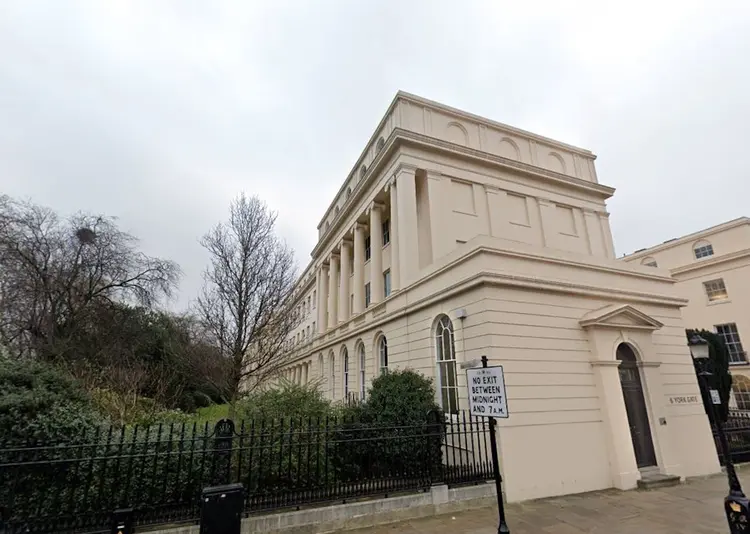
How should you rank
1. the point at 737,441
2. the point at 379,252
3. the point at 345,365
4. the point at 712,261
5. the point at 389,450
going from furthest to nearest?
1. the point at 712,261
2. the point at 345,365
3. the point at 379,252
4. the point at 737,441
5. the point at 389,450

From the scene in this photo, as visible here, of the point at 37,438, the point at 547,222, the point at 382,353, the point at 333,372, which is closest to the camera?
the point at 37,438

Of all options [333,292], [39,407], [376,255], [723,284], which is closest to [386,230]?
[376,255]

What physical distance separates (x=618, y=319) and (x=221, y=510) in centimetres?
1051

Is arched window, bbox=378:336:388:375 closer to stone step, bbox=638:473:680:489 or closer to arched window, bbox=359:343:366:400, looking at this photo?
arched window, bbox=359:343:366:400

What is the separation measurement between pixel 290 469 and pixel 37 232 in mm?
17515

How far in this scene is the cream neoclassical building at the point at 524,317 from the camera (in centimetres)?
895

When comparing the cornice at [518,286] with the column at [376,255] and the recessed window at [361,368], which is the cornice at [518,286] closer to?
the column at [376,255]

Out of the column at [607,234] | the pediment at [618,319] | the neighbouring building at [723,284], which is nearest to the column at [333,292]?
the column at [607,234]

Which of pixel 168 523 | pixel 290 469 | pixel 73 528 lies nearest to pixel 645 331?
pixel 290 469

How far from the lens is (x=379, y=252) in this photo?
19391mm

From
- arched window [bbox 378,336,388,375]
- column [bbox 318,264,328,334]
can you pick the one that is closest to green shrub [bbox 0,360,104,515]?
arched window [bbox 378,336,388,375]

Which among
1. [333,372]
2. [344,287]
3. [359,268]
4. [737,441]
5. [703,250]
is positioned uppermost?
[703,250]

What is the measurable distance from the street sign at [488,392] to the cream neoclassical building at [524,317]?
3471mm

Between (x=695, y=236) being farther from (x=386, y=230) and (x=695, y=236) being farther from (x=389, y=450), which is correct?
(x=389, y=450)
